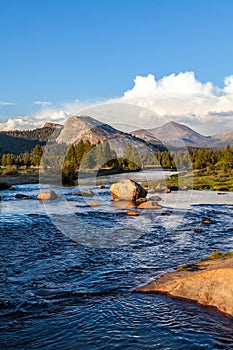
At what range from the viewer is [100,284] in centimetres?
1540

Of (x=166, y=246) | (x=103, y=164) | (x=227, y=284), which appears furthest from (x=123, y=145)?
(x=227, y=284)

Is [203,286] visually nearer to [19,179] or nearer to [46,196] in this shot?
[46,196]

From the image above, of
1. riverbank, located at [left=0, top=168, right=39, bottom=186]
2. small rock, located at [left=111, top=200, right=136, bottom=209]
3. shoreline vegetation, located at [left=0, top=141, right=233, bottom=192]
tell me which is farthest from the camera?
shoreline vegetation, located at [left=0, top=141, right=233, bottom=192]

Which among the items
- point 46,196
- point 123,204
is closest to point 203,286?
point 123,204

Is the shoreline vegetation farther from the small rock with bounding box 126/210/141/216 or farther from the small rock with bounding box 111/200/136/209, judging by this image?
the small rock with bounding box 126/210/141/216

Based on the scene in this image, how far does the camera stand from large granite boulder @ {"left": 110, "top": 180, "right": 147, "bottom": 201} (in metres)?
45.2

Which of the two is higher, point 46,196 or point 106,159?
point 106,159

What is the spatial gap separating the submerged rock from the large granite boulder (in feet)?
97.8

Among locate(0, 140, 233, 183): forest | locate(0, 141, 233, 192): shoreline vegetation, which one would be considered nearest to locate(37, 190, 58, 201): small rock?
locate(0, 141, 233, 192): shoreline vegetation

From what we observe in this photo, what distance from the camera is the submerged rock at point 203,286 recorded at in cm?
1269

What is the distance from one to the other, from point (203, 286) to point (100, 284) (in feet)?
15.0

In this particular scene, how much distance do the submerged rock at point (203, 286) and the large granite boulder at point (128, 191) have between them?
29795mm

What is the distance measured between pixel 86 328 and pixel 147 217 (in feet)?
73.4

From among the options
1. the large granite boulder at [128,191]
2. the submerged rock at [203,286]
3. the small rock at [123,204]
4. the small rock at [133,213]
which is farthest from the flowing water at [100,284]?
the large granite boulder at [128,191]
